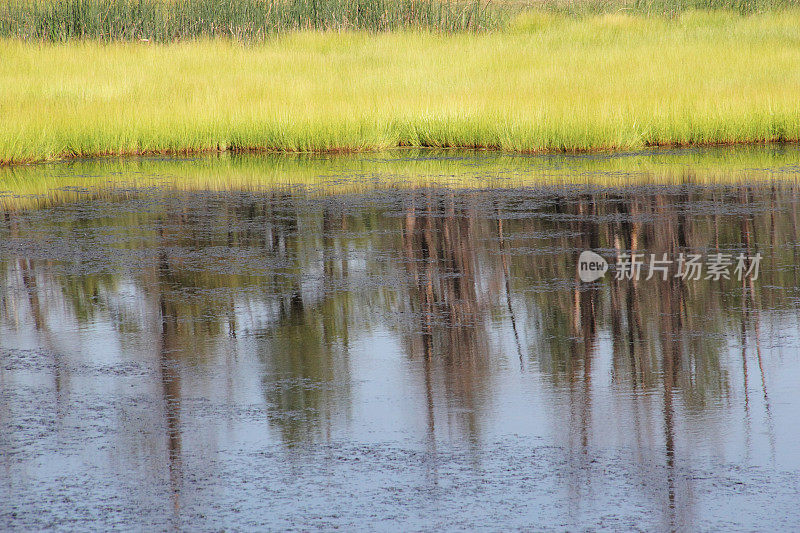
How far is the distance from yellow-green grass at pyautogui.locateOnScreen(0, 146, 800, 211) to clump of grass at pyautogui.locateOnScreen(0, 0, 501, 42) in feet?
22.3

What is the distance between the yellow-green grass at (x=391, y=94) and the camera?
1598 cm

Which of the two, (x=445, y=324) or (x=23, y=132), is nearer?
(x=445, y=324)

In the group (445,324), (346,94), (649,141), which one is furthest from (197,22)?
(445,324)

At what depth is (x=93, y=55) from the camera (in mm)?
19625

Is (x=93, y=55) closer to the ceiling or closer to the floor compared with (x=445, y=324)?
closer to the ceiling

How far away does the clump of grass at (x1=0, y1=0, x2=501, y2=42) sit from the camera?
22.0m

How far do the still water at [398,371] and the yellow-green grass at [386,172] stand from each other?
1663 mm

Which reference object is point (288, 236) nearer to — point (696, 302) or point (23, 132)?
point (696, 302)

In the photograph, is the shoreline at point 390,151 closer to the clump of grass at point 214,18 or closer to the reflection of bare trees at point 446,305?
the reflection of bare trees at point 446,305

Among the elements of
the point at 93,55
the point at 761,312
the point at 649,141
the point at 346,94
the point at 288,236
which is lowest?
the point at 761,312

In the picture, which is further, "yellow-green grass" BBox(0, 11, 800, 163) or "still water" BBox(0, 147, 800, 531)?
"yellow-green grass" BBox(0, 11, 800, 163)

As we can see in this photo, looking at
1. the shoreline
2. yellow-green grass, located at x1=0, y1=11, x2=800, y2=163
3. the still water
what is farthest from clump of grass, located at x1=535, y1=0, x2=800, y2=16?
the still water

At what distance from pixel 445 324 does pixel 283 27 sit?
1781 cm

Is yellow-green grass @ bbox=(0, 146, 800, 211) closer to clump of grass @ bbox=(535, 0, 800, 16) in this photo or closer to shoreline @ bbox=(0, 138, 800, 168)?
shoreline @ bbox=(0, 138, 800, 168)
